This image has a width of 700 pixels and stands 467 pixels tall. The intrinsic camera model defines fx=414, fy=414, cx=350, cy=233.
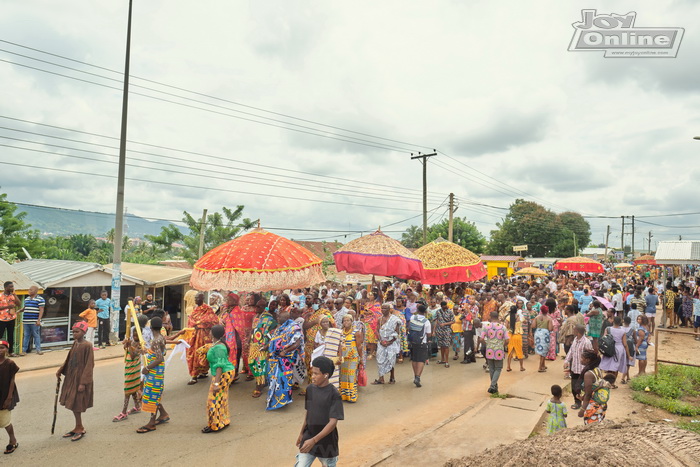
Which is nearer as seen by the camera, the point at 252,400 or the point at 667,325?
the point at 252,400

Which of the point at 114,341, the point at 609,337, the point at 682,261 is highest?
the point at 682,261

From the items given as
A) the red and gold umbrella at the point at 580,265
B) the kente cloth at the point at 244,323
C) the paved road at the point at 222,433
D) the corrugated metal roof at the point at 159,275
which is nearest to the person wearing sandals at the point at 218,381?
the paved road at the point at 222,433

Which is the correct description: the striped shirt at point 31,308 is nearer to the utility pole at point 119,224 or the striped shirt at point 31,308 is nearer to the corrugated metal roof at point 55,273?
the corrugated metal roof at point 55,273

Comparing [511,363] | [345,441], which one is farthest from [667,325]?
[345,441]

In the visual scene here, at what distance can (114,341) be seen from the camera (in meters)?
13.0

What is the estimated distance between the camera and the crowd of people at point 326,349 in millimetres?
5783

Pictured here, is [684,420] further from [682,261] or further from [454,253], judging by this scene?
[682,261]

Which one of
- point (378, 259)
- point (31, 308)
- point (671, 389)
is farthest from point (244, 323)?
point (671, 389)

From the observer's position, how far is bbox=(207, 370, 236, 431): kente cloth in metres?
6.23

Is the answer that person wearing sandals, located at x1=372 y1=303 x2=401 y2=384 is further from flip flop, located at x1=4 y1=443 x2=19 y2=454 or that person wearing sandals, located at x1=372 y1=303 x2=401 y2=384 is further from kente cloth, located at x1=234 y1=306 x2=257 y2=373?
flip flop, located at x1=4 y1=443 x2=19 y2=454

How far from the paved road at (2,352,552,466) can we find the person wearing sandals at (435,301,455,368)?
1.30 m

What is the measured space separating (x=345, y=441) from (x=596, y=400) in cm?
350

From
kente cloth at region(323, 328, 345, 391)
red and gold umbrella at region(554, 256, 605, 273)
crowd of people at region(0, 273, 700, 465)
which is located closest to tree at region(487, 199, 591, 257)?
red and gold umbrella at region(554, 256, 605, 273)

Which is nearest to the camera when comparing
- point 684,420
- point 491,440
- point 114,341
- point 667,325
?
point 491,440
